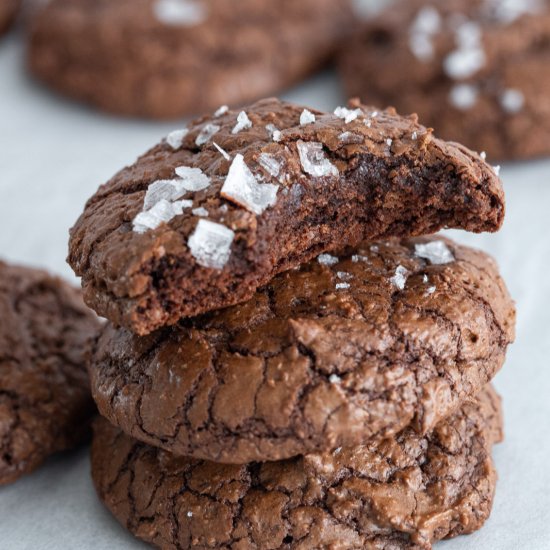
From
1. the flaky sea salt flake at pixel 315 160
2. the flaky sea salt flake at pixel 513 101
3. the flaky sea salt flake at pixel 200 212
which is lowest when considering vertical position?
the flaky sea salt flake at pixel 513 101

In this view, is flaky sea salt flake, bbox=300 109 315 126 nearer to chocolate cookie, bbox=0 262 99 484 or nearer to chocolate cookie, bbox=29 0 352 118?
chocolate cookie, bbox=0 262 99 484

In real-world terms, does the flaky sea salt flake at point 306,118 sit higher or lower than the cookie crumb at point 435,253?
higher

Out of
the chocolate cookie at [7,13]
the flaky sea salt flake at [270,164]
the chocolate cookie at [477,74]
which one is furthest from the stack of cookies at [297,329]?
the chocolate cookie at [7,13]

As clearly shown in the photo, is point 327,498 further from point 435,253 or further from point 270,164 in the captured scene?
point 270,164

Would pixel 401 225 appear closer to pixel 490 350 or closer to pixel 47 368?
pixel 490 350

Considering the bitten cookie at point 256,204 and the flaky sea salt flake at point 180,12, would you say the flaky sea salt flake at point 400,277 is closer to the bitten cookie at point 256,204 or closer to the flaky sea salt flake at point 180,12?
the bitten cookie at point 256,204

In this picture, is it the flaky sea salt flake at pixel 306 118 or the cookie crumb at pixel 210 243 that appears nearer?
the cookie crumb at pixel 210 243

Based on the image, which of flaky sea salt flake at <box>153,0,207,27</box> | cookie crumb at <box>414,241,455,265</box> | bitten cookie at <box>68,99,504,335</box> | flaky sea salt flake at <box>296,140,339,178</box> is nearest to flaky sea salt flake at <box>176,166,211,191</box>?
bitten cookie at <box>68,99,504,335</box>

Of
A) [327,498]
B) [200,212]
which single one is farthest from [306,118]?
[327,498]
